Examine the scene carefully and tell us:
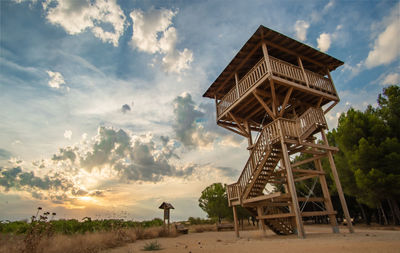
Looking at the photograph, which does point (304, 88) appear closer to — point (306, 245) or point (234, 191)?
point (234, 191)

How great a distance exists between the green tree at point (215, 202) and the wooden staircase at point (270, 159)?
14950 millimetres

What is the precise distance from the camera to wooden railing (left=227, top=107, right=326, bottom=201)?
9219 millimetres

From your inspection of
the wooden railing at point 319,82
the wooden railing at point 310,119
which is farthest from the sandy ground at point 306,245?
the wooden railing at point 319,82

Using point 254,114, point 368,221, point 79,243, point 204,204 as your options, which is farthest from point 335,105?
point 204,204

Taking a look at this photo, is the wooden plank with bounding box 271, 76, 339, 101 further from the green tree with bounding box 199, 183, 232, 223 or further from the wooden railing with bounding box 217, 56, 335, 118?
the green tree with bounding box 199, 183, 232, 223

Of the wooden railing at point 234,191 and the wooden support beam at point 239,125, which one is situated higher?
the wooden support beam at point 239,125

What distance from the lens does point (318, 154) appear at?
10.5 m

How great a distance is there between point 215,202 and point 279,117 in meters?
19.0

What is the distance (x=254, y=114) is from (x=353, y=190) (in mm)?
10625

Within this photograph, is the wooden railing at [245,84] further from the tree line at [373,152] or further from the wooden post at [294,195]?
the tree line at [373,152]

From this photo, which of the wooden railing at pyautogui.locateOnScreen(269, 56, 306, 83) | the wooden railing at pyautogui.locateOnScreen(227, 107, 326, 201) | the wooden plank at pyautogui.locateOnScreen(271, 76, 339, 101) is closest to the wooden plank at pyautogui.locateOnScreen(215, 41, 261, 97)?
the wooden railing at pyautogui.locateOnScreen(269, 56, 306, 83)

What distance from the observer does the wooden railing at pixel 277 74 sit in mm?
9508

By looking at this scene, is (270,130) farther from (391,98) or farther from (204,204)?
(204,204)

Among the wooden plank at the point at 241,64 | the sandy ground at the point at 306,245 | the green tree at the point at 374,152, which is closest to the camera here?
the sandy ground at the point at 306,245
